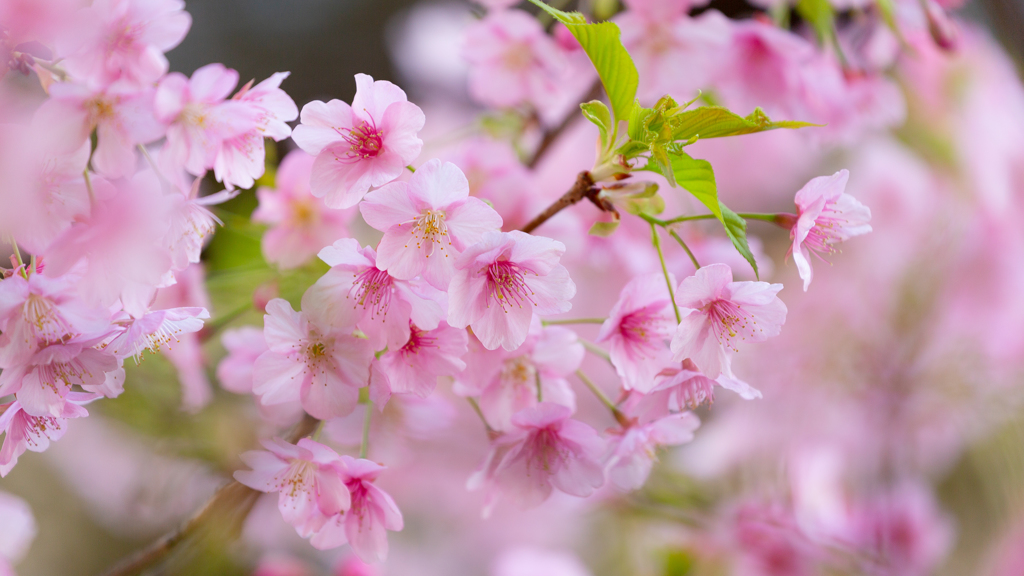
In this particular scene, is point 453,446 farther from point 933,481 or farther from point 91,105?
point 933,481

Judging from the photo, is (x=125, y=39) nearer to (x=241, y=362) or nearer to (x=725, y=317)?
(x=241, y=362)

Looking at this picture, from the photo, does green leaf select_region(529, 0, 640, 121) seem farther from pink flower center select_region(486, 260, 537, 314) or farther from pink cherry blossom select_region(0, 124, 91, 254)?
pink cherry blossom select_region(0, 124, 91, 254)

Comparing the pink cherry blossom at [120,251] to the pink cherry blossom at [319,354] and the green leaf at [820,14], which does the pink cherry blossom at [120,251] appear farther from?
the green leaf at [820,14]

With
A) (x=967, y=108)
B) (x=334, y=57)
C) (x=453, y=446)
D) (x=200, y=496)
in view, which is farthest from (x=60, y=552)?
(x=967, y=108)

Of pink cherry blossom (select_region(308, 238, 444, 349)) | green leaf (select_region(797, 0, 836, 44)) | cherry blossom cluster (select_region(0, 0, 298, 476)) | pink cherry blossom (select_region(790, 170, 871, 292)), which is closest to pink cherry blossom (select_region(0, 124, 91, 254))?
cherry blossom cluster (select_region(0, 0, 298, 476))

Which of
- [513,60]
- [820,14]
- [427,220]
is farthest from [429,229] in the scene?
[820,14]

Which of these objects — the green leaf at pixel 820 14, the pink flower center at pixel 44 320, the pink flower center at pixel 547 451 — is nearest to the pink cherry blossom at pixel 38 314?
the pink flower center at pixel 44 320
